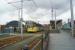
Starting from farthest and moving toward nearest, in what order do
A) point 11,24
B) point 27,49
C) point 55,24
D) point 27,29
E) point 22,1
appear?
point 11,24 → point 27,29 → point 55,24 → point 22,1 → point 27,49

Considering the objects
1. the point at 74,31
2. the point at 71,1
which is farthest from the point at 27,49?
the point at 71,1

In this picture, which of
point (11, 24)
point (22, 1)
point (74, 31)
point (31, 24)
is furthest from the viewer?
point (11, 24)

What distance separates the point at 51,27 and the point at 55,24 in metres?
4.41

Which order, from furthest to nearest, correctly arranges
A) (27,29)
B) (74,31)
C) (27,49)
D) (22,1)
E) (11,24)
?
(11,24), (27,29), (74,31), (22,1), (27,49)

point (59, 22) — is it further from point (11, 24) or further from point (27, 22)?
point (11, 24)

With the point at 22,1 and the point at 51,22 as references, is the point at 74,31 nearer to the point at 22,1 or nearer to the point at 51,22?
the point at 22,1

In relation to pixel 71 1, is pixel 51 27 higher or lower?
lower

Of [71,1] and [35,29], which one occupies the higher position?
[71,1]

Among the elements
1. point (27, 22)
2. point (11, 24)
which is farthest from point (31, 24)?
point (11, 24)

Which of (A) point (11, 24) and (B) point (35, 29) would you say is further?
(A) point (11, 24)

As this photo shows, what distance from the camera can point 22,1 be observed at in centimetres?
3166

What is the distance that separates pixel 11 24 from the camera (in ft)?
358

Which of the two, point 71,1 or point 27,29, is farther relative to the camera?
point 27,29

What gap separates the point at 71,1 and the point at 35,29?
42062mm
